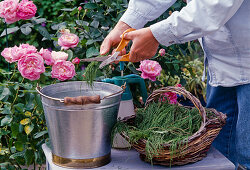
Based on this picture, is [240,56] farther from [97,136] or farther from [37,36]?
[37,36]

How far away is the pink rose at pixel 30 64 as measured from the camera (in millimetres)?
1608

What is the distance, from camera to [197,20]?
1209mm

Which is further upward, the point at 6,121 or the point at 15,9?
the point at 15,9

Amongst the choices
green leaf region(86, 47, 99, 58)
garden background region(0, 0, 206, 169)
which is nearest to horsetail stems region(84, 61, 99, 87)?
garden background region(0, 0, 206, 169)

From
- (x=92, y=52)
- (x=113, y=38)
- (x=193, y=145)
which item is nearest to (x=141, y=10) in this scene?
(x=113, y=38)

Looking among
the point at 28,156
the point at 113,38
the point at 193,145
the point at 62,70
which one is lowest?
the point at 28,156

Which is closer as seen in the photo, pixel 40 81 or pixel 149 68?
pixel 149 68

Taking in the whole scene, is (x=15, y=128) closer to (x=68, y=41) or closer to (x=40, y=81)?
(x=40, y=81)

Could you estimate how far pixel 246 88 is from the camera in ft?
4.49

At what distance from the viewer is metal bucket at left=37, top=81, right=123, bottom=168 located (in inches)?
48.6

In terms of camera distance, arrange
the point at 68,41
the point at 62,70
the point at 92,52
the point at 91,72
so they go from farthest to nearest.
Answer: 1. the point at 92,52
2. the point at 68,41
3. the point at 62,70
4. the point at 91,72

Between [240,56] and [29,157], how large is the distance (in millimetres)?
1215

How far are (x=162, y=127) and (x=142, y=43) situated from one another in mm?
327

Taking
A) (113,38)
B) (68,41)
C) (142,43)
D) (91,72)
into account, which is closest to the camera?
(142,43)
